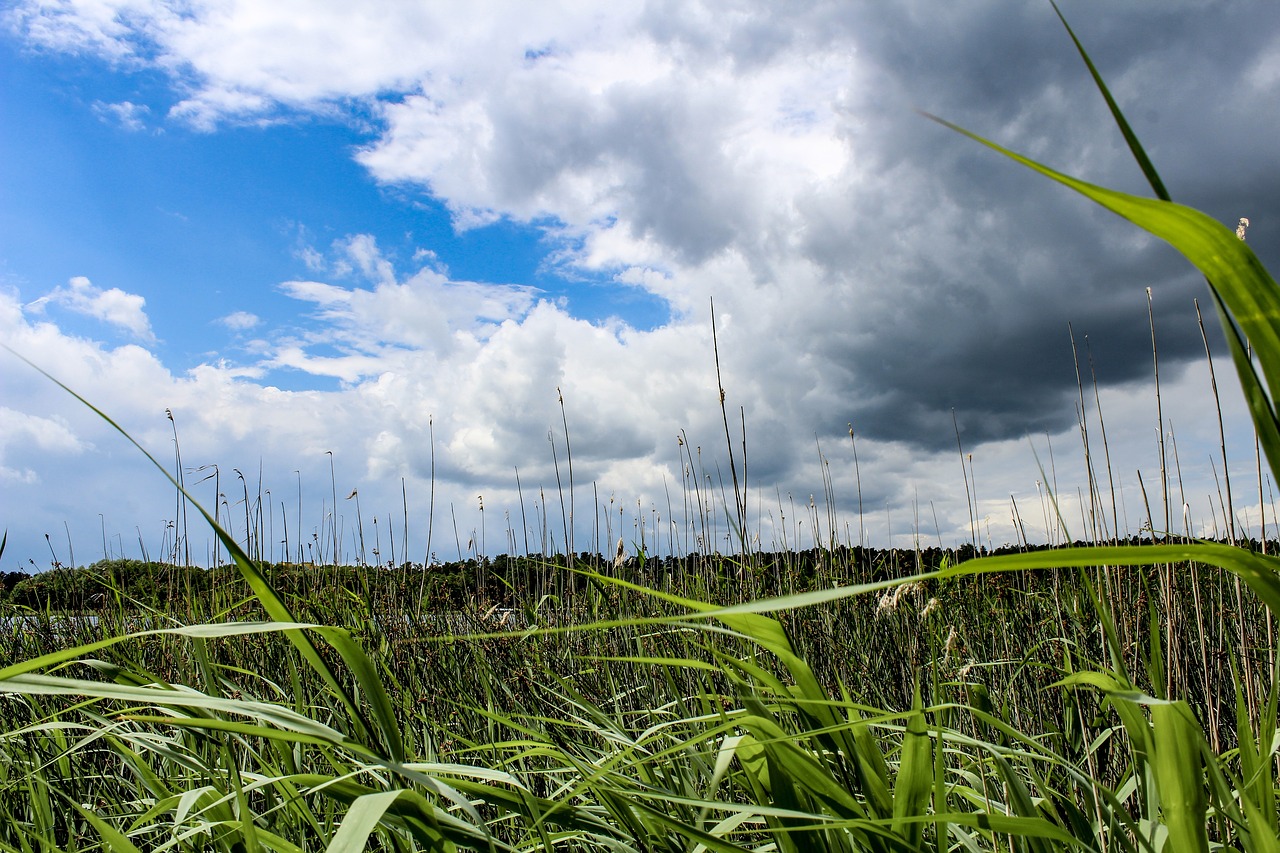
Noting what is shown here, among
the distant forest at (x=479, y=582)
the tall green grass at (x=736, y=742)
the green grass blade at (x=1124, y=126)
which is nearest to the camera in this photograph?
the green grass blade at (x=1124, y=126)

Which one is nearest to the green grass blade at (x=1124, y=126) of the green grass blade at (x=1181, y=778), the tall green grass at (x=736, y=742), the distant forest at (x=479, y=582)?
the tall green grass at (x=736, y=742)

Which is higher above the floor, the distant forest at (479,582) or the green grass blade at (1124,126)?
the green grass blade at (1124,126)

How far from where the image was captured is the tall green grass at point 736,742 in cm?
67

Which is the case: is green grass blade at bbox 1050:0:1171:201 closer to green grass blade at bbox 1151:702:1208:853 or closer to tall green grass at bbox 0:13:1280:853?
tall green grass at bbox 0:13:1280:853

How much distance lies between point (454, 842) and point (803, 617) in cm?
177

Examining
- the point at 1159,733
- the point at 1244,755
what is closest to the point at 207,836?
the point at 1159,733

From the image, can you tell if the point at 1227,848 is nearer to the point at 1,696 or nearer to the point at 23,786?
the point at 23,786

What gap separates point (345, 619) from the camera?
133 inches

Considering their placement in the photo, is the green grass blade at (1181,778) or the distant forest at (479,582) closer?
the green grass blade at (1181,778)

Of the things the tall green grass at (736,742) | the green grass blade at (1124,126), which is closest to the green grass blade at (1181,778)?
the tall green grass at (736,742)

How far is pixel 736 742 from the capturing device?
974 mm

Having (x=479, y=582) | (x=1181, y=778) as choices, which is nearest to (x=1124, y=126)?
(x=1181, y=778)

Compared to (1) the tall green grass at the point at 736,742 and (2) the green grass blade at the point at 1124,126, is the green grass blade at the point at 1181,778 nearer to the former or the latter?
(1) the tall green grass at the point at 736,742

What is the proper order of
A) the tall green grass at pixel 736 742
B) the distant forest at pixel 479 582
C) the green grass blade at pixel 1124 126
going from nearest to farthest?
the green grass blade at pixel 1124 126, the tall green grass at pixel 736 742, the distant forest at pixel 479 582
